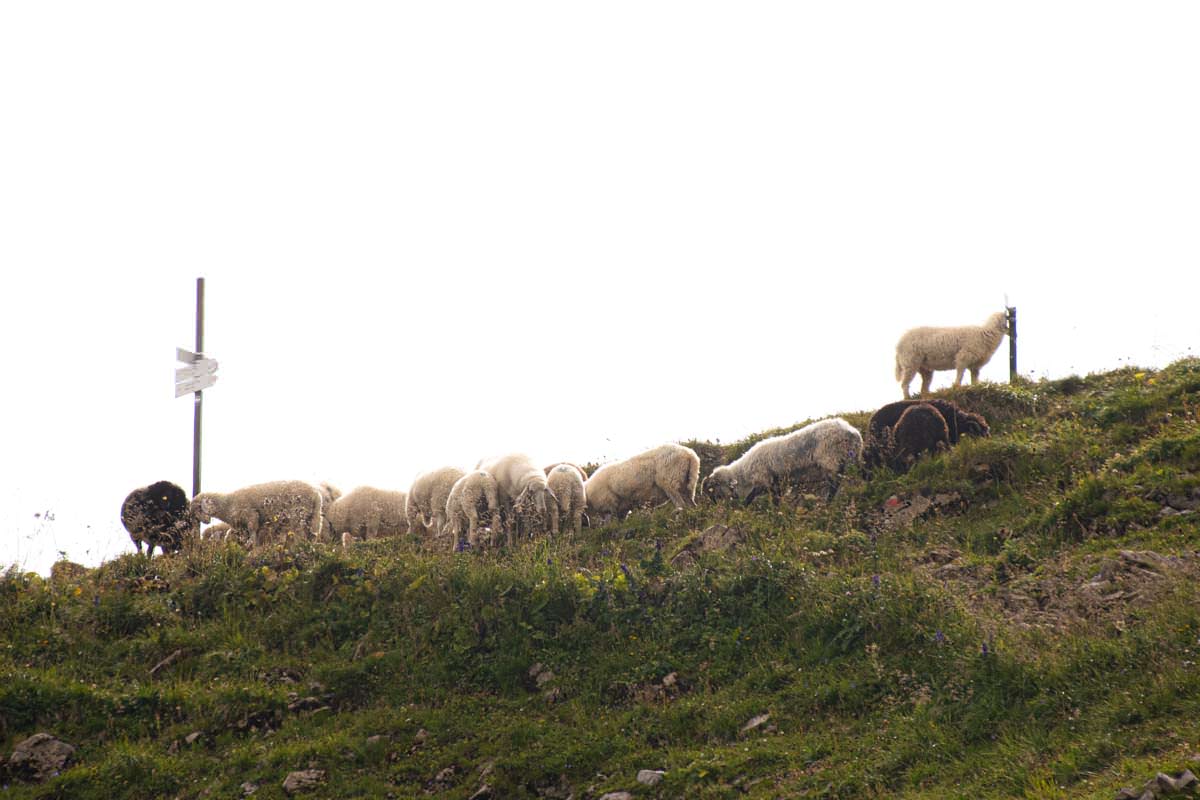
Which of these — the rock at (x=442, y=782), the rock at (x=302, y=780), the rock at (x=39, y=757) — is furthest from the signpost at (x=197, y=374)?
the rock at (x=442, y=782)

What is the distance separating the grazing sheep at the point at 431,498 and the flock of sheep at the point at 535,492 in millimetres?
16

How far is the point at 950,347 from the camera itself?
17812mm

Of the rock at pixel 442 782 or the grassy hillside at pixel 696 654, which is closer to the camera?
the grassy hillside at pixel 696 654

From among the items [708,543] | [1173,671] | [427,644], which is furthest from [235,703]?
[1173,671]

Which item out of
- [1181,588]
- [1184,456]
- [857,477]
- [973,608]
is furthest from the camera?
[857,477]

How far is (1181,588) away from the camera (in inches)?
323

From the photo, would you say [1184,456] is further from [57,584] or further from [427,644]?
[57,584]

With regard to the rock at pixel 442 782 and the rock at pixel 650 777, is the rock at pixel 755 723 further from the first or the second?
the rock at pixel 442 782

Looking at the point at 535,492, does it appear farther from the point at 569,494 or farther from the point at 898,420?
the point at 898,420

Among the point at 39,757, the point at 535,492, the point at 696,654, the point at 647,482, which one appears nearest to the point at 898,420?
the point at 647,482

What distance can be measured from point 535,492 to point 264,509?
430 cm

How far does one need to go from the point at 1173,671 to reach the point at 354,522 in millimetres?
12293

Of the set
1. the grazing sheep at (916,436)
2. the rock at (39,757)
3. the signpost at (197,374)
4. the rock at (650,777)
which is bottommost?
the rock at (39,757)

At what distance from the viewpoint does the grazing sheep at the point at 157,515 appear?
14.9m
